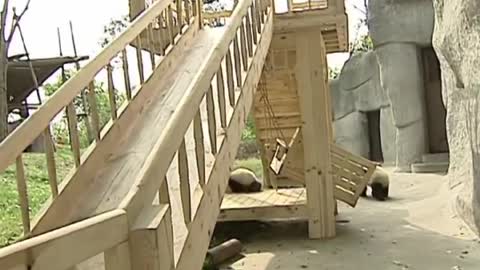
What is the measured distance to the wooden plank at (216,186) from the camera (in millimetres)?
2799

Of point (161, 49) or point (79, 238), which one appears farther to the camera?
point (161, 49)

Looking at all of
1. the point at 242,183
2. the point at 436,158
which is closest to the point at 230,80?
the point at 242,183

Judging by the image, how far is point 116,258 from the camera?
1.71 meters

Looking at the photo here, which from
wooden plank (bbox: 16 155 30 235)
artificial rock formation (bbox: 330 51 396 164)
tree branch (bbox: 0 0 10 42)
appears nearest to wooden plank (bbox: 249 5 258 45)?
wooden plank (bbox: 16 155 30 235)

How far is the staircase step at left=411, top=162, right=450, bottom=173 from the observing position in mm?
12625

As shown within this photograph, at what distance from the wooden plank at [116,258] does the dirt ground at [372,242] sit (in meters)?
3.92

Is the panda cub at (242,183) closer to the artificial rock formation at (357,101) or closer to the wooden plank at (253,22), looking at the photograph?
the wooden plank at (253,22)

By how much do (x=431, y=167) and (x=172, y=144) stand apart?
36.3 ft

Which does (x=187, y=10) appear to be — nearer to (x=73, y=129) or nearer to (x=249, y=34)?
(x=249, y=34)

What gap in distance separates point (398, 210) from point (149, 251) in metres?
7.40

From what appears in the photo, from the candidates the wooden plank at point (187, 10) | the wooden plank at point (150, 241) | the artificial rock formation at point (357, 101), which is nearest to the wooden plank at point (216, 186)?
the wooden plank at point (150, 241)

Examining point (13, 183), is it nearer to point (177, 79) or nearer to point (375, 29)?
point (177, 79)

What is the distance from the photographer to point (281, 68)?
7.46m

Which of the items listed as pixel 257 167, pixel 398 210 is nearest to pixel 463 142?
pixel 398 210
